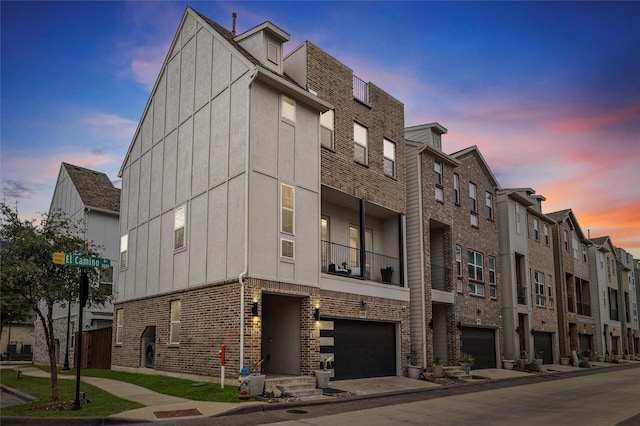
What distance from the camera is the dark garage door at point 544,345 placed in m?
37.1

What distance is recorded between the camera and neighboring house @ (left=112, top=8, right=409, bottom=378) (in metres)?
17.9

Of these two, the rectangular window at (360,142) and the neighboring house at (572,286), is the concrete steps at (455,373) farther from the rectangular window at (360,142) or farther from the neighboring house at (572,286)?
the neighboring house at (572,286)

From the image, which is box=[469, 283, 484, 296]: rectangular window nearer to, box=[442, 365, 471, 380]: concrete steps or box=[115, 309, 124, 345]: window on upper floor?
box=[442, 365, 471, 380]: concrete steps

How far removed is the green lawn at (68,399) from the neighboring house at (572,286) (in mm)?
34682

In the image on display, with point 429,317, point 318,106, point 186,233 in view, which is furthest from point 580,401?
point 186,233

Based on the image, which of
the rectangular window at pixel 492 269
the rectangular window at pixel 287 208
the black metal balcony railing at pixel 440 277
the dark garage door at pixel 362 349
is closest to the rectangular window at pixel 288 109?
the rectangular window at pixel 287 208

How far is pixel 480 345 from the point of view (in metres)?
30.4

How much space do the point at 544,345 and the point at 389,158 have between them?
71.2ft

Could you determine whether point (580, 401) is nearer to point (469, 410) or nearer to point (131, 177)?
point (469, 410)

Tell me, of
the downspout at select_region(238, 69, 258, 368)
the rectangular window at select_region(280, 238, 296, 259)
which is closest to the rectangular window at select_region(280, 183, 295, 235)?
the rectangular window at select_region(280, 238, 296, 259)

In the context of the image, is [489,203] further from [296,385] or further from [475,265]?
[296,385]

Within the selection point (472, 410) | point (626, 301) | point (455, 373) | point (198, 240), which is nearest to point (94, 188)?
point (198, 240)

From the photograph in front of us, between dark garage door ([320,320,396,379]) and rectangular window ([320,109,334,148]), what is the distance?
6.77 metres

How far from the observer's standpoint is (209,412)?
13.2 m
